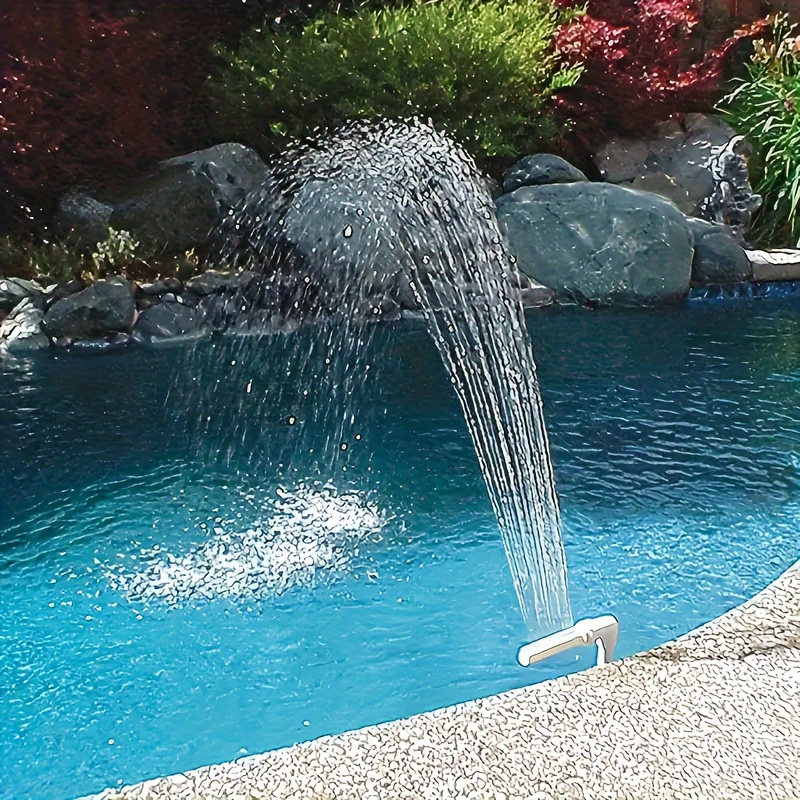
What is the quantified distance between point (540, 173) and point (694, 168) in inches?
72.5

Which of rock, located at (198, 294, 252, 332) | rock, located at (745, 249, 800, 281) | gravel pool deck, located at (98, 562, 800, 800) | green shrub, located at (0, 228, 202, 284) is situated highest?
green shrub, located at (0, 228, 202, 284)

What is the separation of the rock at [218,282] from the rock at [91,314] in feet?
2.10

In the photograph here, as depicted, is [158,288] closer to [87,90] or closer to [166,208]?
[166,208]

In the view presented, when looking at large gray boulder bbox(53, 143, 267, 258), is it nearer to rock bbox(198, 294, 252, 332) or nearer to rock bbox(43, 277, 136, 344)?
rock bbox(198, 294, 252, 332)

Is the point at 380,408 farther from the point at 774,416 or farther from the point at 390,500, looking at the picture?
the point at 774,416

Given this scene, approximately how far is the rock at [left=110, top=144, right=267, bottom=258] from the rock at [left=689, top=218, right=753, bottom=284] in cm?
430

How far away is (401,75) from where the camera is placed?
29.1 feet

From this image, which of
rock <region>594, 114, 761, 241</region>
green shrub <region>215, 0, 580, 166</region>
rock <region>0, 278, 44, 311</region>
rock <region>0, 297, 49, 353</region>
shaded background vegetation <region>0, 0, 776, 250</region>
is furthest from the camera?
rock <region>594, 114, 761, 241</region>

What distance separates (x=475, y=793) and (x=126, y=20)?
826cm

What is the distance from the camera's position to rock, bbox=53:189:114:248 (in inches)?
327

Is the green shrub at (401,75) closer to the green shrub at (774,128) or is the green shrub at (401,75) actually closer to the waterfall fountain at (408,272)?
the waterfall fountain at (408,272)

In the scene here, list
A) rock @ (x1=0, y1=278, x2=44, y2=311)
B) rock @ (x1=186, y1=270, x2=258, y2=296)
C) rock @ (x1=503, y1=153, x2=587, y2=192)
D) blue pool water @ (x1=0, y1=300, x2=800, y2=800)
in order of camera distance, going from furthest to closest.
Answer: rock @ (x1=503, y1=153, x2=587, y2=192)
rock @ (x1=186, y1=270, x2=258, y2=296)
rock @ (x1=0, y1=278, x2=44, y2=311)
blue pool water @ (x1=0, y1=300, x2=800, y2=800)

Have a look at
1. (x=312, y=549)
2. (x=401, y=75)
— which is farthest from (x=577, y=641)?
(x=401, y=75)

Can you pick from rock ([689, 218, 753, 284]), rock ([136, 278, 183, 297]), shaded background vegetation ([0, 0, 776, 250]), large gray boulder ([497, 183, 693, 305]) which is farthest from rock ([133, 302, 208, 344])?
rock ([689, 218, 753, 284])
